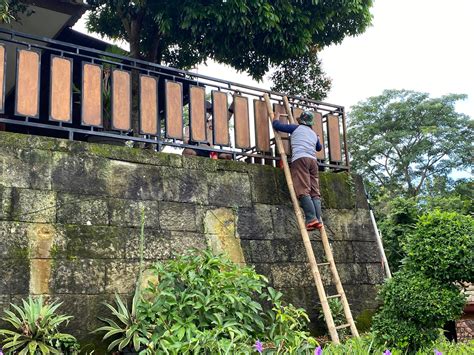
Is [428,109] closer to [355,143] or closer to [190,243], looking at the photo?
[355,143]

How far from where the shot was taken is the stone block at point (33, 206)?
14.4ft

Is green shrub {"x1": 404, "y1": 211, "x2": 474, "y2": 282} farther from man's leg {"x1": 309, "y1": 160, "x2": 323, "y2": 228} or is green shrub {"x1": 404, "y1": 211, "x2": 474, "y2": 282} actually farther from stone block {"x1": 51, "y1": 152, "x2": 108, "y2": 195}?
stone block {"x1": 51, "y1": 152, "x2": 108, "y2": 195}

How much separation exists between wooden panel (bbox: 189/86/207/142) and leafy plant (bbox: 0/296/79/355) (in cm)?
260

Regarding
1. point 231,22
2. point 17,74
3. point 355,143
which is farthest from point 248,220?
point 355,143

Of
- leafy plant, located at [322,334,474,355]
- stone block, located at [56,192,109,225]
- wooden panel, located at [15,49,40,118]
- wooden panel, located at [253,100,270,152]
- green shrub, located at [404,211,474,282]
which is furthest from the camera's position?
wooden panel, located at [253,100,270,152]

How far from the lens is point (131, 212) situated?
4.99m

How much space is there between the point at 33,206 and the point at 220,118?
2543 millimetres

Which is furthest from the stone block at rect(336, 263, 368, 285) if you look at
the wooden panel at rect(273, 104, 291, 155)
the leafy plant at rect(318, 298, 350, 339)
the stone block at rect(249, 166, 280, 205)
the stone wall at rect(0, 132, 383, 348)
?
the wooden panel at rect(273, 104, 291, 155)

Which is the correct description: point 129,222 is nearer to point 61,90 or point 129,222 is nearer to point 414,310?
point 61,90

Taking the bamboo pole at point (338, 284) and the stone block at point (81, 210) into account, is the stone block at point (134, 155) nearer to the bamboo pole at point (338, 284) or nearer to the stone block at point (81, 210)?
the stone block at point (81, 210)

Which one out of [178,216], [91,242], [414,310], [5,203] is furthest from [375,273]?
[5,203]

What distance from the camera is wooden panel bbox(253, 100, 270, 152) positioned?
255 inches

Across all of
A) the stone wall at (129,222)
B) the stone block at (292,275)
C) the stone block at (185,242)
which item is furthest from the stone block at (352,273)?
the stone block at (185,242)

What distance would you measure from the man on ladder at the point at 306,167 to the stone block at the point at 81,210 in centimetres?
224
